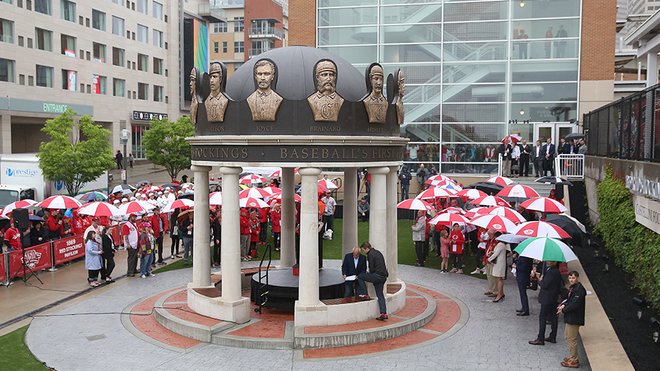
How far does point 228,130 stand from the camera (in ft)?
49.2

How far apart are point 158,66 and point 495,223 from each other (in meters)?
62.9

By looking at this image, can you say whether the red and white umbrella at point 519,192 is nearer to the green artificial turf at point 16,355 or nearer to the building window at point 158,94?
the green artificial turf at point 16,355

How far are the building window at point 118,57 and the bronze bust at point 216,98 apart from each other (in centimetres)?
5389

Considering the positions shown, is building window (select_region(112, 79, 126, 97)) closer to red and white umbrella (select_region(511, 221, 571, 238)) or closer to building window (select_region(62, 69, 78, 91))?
building window (select_region(62, 69, 78, 91))

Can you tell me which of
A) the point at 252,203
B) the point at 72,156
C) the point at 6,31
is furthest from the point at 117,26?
the point at 252,203

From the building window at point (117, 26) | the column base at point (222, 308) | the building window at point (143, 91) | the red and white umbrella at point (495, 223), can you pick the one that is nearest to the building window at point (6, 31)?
the building window at point (117, 26)

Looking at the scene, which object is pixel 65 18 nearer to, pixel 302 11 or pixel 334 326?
pixel 302 11

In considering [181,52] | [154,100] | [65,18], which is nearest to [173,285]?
[65,18]

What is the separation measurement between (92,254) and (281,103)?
27.7ft

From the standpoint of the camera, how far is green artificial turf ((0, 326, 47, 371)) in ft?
40.8

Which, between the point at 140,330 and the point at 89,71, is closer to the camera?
the point at 140,330

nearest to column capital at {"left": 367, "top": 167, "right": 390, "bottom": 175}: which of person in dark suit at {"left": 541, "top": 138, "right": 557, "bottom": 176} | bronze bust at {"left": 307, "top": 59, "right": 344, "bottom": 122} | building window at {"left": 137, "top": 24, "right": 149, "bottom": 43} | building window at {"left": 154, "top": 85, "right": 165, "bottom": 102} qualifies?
bronze bust at {"left": 307, "top": 59, "right": 344, "bottom": 122}

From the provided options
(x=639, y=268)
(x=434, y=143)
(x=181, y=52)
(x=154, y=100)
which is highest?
(x=181, y=52)

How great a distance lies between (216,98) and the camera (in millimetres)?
15094
